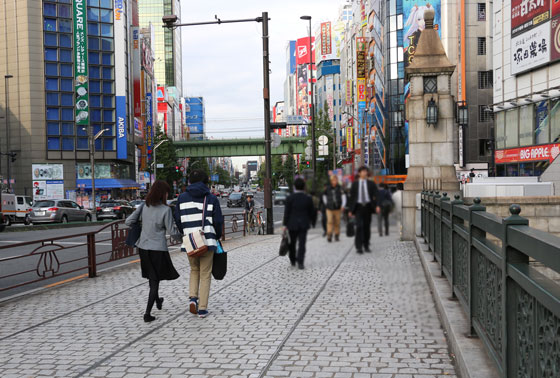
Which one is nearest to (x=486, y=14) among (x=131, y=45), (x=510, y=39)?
(x=510, y=39)

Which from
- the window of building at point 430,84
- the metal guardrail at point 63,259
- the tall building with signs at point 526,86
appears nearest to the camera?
the window of building at point 430,84

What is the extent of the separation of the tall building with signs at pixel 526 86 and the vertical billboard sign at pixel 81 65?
4144cm

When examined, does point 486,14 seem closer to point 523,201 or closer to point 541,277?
point 523,201

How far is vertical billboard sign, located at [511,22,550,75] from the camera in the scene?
31.9 metres

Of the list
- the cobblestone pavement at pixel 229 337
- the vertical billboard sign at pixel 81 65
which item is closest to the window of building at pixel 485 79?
the vertical billboard sign at pixel 81 65

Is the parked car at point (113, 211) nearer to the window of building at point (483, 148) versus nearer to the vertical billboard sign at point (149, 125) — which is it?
the window of building at point (483, 148)

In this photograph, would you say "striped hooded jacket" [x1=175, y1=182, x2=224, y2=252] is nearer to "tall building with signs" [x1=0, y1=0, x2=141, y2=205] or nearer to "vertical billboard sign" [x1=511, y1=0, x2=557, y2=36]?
"vertical billboard sign" [x1=511, y1=0, x2=557, y2=36]

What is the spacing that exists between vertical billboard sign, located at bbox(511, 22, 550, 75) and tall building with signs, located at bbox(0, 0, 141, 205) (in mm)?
42081

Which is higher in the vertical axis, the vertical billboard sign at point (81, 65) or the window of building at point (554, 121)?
the vertical billboard sign at point (81, 65)

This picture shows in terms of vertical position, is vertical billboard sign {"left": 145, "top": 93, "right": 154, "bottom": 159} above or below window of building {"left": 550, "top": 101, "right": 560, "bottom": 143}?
above

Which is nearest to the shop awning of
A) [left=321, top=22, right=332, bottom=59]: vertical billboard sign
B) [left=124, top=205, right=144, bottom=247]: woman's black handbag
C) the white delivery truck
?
the white delivery truck

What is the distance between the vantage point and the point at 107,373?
5.66 m

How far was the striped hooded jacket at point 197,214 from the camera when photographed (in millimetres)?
7168

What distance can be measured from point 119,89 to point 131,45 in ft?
33.5
